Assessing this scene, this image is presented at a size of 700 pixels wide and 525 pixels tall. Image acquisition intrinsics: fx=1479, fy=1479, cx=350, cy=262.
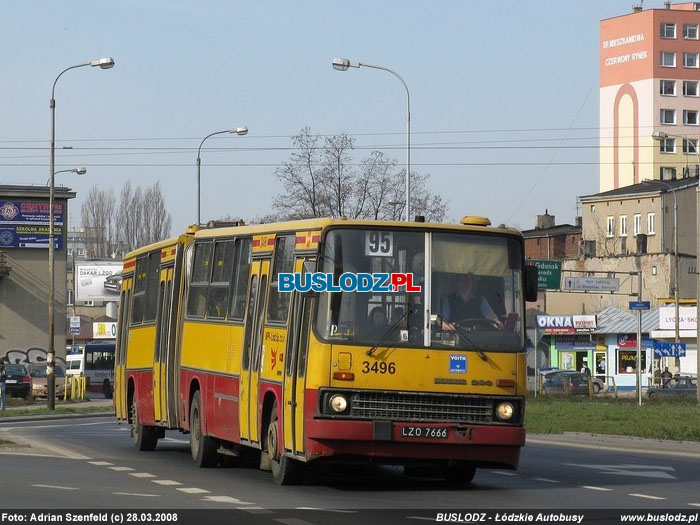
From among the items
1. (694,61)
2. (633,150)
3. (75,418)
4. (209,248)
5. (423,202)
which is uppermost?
(694,61)

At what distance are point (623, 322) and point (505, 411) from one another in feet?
225

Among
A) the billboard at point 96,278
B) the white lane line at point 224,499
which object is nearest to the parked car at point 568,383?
the billboard at point 96,278

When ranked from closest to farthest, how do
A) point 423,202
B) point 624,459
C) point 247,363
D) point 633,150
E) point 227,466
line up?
point 247,363
point 227,466
point 624,459
point 423,202
point 633,150

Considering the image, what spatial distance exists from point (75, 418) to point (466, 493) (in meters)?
29.8

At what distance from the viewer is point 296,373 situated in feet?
53.9

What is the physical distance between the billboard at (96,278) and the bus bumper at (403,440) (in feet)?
300

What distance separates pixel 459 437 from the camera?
630 inches

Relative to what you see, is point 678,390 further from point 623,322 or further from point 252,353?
point 252,353

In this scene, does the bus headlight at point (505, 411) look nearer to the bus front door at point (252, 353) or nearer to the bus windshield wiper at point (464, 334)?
the bus windshield wiper at point (464, 334)

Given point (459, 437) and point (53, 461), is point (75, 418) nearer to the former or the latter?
point (53, 461)

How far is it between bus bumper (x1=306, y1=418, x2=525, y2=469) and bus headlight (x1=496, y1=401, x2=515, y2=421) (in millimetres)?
114

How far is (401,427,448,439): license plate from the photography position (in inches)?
624

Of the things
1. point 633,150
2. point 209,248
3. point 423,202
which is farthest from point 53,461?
point 633,150

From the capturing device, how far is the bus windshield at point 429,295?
16125mm
